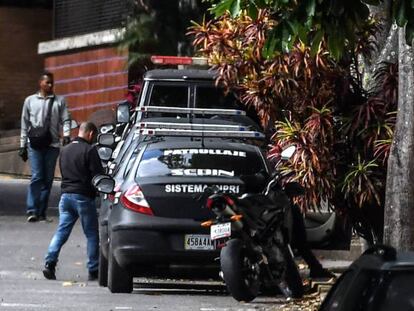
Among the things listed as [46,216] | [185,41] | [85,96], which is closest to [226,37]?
[46,216]

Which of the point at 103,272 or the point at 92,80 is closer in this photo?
the point at 103,272

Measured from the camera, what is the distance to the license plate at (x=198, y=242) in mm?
11210

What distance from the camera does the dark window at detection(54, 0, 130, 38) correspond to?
2280 cm

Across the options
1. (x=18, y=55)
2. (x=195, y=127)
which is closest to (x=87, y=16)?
(x=18, y=55)

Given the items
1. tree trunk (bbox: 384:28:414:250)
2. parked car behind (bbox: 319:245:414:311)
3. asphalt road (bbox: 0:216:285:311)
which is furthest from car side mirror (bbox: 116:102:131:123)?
parked car behind (bbox: 319:245:414:311)

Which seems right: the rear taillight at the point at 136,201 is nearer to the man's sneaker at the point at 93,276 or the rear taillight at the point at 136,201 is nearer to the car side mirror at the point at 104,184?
the car side mirror at the point at 104,184

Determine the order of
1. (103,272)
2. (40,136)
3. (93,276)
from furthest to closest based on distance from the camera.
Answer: (40,136) < (93,276) < (103,272)

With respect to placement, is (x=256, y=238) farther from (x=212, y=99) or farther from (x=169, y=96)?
(x=169, y=96)

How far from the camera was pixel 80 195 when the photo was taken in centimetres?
1288

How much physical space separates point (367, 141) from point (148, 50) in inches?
455

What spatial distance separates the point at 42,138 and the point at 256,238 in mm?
6887

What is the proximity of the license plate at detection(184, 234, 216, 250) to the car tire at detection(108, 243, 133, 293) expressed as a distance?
27.3 inches

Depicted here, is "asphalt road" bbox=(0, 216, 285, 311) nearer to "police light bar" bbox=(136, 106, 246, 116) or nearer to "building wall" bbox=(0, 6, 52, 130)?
"police light bar" bbox=(136, 106, 246, 116)

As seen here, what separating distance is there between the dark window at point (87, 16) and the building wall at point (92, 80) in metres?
0.48
